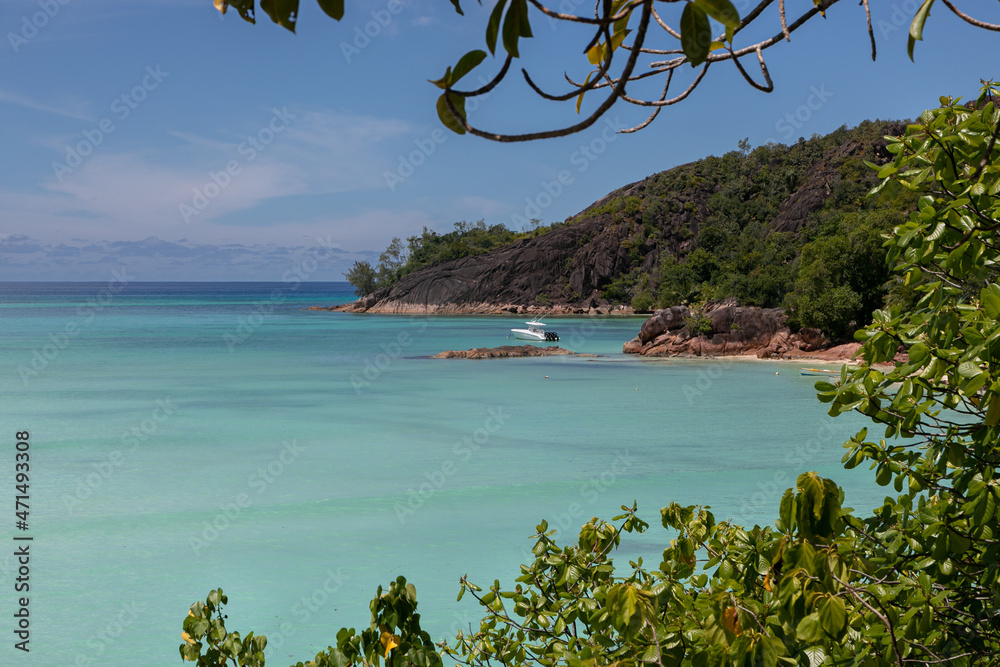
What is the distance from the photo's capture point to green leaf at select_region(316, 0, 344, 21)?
36.0 inches

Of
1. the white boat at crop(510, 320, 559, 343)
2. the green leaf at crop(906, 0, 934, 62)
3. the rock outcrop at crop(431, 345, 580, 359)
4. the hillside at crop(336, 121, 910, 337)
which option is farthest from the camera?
the hillside at crop(336, 121, 910, 337)

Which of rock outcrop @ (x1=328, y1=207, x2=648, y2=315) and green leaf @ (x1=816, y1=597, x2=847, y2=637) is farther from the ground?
rock outcrop @ (x1=328, y1=207, x2=648, y2=315)

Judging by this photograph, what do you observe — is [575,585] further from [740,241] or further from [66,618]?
[740,241]

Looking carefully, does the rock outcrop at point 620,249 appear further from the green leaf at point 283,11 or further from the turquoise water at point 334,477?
the green leaf at point 283,11

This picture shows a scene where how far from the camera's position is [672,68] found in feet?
4.85

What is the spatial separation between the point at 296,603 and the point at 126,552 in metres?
2.82

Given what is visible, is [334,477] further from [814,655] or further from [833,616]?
[833,616]

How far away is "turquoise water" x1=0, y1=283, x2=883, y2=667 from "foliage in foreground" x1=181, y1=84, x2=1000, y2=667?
4.99 metres

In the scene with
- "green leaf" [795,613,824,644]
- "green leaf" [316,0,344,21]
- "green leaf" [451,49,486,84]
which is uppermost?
"green leaf" [316,0,344,21]

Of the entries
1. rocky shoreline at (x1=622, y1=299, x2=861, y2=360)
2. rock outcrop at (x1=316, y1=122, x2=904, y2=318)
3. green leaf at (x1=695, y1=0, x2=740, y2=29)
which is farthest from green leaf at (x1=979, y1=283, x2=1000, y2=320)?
rock outcrop at (x1=316, y1=122, x2=904, y2=318)

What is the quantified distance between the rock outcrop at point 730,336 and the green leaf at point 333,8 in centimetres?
3169

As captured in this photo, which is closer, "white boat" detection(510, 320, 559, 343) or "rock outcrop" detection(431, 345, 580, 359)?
"rock outcrop" detection(431, 345, 580, 359)

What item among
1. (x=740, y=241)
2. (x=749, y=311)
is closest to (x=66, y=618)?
(x=749, y=311)

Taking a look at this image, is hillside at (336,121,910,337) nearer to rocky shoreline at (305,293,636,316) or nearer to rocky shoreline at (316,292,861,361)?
rocky shoreline at (305,293,636,316)
